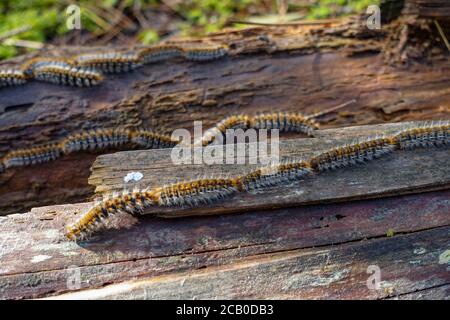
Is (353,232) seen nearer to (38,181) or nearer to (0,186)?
(38,181)

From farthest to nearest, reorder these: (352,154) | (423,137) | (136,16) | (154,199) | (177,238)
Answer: (136,16) → (423,137) → (352,154) → (154,199) → (177,238)

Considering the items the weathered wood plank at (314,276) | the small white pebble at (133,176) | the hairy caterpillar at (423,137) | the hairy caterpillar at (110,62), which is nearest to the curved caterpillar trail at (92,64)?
the hairy caterpillar at (110,62)

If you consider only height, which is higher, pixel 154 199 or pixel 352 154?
pixel 352 154

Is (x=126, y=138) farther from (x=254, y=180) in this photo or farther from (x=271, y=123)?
(x=254, y=180)

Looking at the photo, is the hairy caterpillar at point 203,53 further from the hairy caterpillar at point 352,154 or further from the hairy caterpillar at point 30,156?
the hairy caterpillar at point 352,154

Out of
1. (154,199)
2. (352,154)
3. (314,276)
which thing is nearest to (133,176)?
(154,199)

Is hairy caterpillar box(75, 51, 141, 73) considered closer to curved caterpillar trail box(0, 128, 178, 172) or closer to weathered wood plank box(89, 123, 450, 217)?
curved caterpillar trail box(0, 128, 178, 172)
